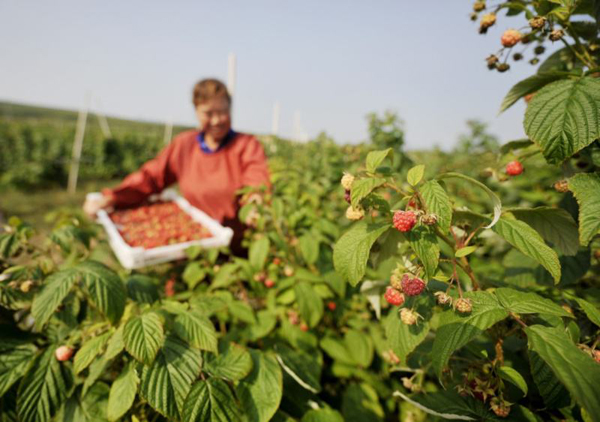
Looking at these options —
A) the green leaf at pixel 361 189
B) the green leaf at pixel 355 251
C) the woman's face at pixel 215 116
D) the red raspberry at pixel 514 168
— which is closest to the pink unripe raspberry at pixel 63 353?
the green leaf at pixel 355 251

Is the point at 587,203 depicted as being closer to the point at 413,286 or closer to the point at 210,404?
the point at 413,286

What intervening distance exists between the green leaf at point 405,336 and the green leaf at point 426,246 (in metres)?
0.22

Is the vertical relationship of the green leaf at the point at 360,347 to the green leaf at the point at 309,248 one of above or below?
below

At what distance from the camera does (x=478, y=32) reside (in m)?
1.01

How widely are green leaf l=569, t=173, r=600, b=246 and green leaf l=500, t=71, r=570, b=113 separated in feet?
0.96

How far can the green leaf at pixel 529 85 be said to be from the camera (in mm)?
828

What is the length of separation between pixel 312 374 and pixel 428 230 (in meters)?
0.81

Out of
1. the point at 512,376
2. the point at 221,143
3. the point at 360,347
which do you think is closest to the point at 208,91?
the point at 221,143

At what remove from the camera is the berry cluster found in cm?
250

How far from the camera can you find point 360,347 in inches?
62.4

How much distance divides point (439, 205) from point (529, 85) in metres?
0.57

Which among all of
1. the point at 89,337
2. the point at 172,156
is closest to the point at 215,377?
the point at 89,337

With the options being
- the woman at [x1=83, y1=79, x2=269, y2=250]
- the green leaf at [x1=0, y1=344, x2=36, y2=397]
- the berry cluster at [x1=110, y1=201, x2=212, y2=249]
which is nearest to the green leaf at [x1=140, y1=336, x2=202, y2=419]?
the green leaf at [x1=0, y1=344, x2=36, y2=397]

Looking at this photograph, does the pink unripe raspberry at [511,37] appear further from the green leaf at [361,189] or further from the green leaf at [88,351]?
the green leaf at [88,351]
